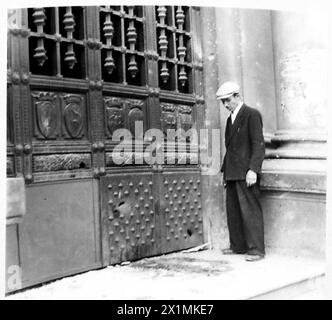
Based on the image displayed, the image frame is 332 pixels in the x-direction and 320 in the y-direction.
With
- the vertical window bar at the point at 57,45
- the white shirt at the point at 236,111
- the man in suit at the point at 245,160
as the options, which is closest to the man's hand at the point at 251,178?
the man in suit at the point at 245,160

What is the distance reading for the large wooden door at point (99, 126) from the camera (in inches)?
109

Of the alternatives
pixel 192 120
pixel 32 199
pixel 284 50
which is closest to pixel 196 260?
pixel 192 120

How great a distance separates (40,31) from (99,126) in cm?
62

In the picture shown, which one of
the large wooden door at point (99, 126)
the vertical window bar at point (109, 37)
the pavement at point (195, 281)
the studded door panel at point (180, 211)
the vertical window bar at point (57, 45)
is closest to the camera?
the pavement at point (195, 281)

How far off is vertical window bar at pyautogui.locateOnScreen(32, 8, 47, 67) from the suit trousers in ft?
4.70

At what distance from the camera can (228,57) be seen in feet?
11.9

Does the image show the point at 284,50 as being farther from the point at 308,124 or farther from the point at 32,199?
the point at 32,199

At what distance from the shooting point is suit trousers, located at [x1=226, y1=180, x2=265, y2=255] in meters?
3.40

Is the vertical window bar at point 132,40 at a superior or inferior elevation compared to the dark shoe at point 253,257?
superior

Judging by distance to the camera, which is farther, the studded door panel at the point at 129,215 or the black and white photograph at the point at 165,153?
the studded door panel at the point at 129,215

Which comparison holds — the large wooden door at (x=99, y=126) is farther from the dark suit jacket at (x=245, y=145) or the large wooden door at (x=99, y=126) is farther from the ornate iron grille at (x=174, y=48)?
the dark suit jacket at (x=245, y=145)

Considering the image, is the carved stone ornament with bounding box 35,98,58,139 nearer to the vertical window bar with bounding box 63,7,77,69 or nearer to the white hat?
the vertical window bar with bounding box 63,7,77,69

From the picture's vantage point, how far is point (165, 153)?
3396 mm

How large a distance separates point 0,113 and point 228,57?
1706mm
